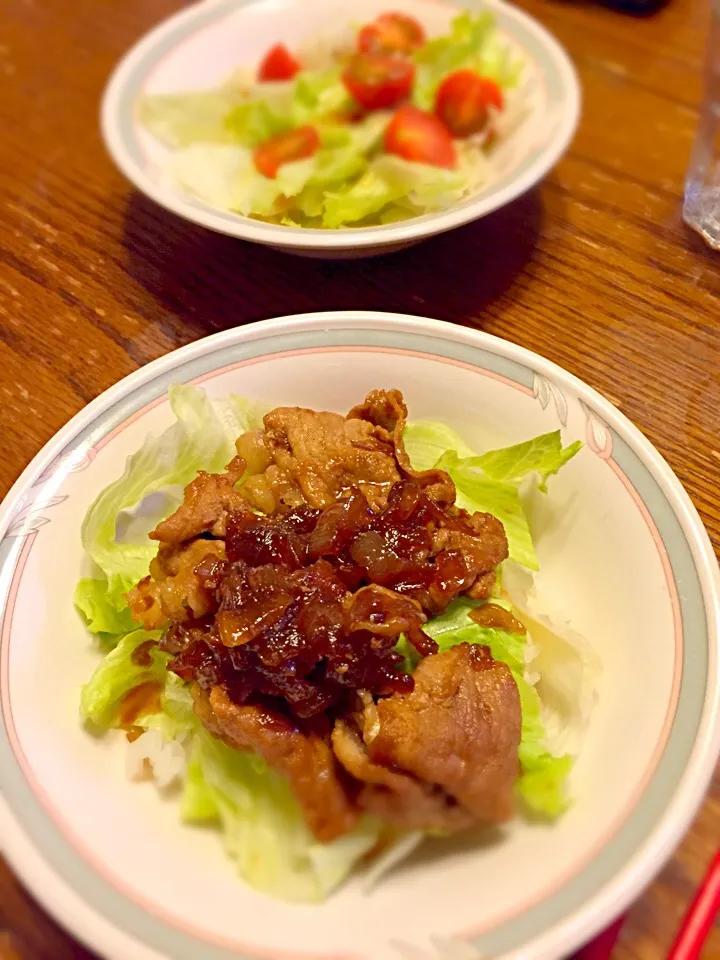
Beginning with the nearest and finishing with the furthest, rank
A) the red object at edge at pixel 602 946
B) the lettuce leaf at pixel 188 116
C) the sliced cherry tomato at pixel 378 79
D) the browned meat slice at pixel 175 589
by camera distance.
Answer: the red object at edge at pixel 602 946
the browned meat slice at pixel 175 589
the lettuce leaf at pixel 188 116
the sliced cherry tomato at pixel 378 79

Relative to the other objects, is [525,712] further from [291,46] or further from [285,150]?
[291,46]

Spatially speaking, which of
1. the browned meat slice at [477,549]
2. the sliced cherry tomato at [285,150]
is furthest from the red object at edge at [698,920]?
the sliced cherry tomato at [285,150]

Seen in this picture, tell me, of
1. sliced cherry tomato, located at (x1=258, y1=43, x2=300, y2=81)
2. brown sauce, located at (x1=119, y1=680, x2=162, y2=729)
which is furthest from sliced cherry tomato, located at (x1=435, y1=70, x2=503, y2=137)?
brown sauce, located at (x1=119, y1=680, x2=162, y2=729)

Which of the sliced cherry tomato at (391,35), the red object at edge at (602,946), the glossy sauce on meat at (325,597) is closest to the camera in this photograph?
the red object at edge at (602,946)

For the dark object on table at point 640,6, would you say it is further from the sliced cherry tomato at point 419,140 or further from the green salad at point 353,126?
the sliced cherry tomato at point 419,140

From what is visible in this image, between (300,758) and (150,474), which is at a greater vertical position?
(150,474)

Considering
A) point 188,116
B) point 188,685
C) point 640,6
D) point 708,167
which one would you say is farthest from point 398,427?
point 640,6

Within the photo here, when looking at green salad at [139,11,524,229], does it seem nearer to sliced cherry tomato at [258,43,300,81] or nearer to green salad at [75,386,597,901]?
sliced cherry tomato at [258,43,300,81]
